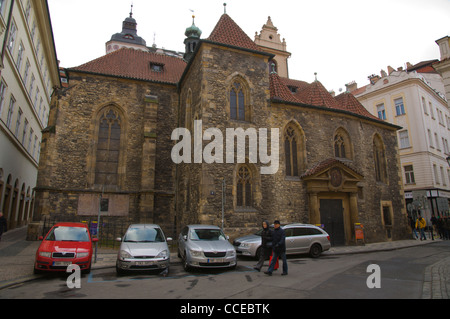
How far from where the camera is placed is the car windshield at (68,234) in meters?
9.59

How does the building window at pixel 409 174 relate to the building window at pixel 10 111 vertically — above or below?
below

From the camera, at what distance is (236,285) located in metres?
7.51

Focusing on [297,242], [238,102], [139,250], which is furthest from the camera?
[238,102]

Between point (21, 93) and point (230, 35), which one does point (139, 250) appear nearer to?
point (230, 35)

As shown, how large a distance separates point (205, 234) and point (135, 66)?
16.1 meters

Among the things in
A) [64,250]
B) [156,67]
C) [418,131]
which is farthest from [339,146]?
[64,250]

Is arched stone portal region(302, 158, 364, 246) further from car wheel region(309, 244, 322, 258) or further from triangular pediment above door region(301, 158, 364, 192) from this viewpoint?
car wheel region(309, 244, 322, 258)

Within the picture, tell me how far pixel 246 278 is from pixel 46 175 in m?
14.4

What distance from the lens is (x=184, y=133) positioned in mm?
19469

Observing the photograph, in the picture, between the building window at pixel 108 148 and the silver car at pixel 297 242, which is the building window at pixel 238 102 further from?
the building window at pixel 108 148

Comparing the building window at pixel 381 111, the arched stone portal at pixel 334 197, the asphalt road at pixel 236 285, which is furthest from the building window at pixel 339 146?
the building window at pixel 381 111

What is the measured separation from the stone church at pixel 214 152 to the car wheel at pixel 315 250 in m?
3.31
